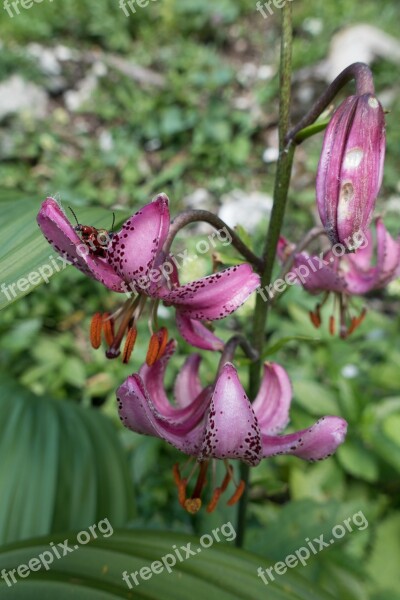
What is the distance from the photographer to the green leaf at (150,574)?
2.01 ft

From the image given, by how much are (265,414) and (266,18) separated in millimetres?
3333

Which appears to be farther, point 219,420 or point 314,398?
point 314,398

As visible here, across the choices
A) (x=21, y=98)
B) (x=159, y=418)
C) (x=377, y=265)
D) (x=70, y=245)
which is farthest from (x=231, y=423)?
(x=21, y=98)

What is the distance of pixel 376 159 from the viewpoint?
1.83 feet

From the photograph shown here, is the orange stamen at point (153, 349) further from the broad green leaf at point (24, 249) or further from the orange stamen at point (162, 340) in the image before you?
the broad green leaf at point (24, 249)

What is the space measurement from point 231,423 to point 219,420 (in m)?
0.01

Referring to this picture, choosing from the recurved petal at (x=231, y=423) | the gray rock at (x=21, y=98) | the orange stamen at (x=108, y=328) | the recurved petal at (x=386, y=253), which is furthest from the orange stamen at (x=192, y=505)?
the gray rock at (x=21, y=98)

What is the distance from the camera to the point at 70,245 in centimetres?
58

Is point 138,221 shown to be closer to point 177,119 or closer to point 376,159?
point 376,159

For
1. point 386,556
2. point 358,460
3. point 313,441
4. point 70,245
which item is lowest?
point 386,556

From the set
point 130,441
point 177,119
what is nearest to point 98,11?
point 177,119

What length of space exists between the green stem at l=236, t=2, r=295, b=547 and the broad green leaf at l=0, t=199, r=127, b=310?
19cm

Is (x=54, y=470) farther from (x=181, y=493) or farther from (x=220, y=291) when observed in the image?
(x=220, y=291)

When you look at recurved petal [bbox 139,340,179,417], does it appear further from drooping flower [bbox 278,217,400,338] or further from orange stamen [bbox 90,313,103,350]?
drooping flower [bbox 278,217,400,338]
